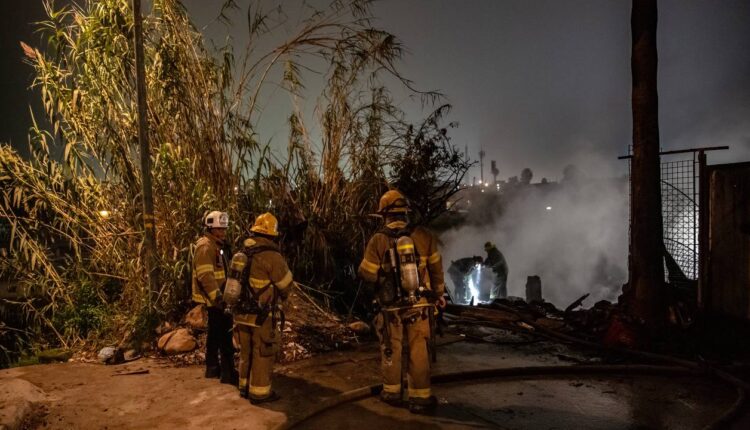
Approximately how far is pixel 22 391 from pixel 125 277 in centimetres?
235

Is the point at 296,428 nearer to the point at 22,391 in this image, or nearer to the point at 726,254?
the point at 22,391

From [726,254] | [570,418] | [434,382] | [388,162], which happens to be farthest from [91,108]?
[726,254]

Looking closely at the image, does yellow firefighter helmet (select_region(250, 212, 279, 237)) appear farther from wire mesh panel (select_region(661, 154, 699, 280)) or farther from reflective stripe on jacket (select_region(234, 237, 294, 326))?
wire mesh panel (select_region(661, 154, 699, 280))

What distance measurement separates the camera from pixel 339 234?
8.05 m

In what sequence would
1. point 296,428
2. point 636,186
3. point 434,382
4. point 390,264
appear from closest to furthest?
point 296,428, point 390,264, point 434,382, point 636,186

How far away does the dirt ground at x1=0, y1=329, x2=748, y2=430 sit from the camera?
13.4 ft

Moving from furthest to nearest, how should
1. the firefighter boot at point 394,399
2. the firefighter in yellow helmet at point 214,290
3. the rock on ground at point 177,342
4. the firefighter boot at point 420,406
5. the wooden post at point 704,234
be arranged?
the wooden post at point 704,234
the rock on ground at point 177,342
the firefighter in yellow helmet at point 214,290
the firefighter boot at point 394,399
the firefighter boot at point 420,406

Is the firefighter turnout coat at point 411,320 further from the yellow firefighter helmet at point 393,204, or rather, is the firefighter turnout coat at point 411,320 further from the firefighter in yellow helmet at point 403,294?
the yellow firefighter helmet at point 393,204

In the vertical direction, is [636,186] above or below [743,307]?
above

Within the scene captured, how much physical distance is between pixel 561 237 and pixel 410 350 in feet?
82.8

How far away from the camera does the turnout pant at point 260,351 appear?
4.48 metres

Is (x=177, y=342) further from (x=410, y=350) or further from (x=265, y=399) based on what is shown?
(x=410, y=350)

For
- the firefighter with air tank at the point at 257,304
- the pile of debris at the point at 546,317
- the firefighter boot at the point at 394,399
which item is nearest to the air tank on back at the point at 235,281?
the firefighter with air tank at the point at 257,304

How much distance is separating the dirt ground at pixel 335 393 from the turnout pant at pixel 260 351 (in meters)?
0.17
